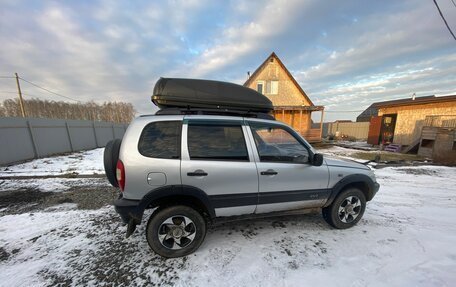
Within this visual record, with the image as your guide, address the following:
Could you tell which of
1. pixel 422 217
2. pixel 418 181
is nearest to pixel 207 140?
pixel 422 217

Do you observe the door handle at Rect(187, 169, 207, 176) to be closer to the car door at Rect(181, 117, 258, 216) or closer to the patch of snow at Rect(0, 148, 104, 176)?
the car door at Rect(181, 117, 258, 216)

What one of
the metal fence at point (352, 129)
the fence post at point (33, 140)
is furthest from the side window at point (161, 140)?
the metal fence at point (352, 129)

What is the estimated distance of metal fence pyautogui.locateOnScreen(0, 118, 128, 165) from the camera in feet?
26.7

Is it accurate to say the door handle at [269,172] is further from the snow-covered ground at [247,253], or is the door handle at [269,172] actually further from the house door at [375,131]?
the house door at [375,131]

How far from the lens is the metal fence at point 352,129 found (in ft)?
89.5

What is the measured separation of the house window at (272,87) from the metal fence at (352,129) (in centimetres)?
1511

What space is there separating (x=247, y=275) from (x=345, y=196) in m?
2.13

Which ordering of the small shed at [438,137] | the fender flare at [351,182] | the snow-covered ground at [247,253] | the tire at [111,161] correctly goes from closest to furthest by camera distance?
the snow-covered ground at [247,253], the tire at [111,161], the fender flare at [351,182], the small shed at [438,137]

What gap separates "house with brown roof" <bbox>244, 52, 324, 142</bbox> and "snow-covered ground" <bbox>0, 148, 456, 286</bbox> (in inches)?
576

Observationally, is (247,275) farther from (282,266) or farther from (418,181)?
(418,181)

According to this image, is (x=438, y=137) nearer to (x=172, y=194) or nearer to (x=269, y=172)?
(x=269, y=172)

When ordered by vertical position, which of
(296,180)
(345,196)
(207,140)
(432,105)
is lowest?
(345,196)

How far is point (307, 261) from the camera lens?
2479 millimetres

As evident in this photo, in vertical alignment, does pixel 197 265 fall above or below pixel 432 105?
below
